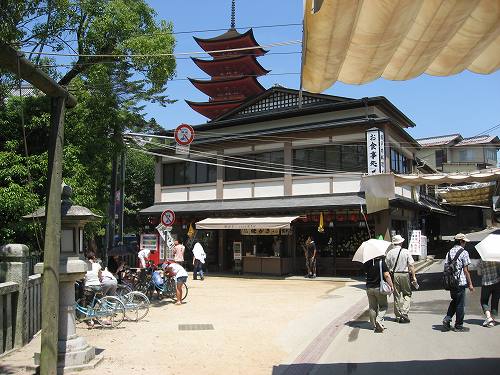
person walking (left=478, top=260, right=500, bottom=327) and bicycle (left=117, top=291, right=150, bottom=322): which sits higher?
person walking (left=478, top=260, right=500, bottom=327)

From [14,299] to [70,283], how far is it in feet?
5.96

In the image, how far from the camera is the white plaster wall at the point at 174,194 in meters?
27.3

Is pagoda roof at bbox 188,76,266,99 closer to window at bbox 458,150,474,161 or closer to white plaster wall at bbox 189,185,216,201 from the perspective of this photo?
white plaster wall at bbox 189,185,216,201

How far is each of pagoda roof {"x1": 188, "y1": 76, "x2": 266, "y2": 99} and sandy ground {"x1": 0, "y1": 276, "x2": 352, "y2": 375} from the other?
2839 centimetres

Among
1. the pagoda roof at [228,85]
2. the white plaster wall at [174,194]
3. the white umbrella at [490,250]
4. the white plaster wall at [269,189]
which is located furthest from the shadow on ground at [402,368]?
the pagoda roof at [228,85]

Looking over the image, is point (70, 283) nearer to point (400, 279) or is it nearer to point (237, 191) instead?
point (400, 279)

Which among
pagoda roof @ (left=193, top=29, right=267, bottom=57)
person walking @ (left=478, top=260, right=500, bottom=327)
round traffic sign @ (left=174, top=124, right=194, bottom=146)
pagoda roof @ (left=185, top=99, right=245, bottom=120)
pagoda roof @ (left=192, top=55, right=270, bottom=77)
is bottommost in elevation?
person walking @ (left=478, top=260, right=500, bottom=327)

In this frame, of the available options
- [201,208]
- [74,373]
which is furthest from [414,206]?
[74,373]

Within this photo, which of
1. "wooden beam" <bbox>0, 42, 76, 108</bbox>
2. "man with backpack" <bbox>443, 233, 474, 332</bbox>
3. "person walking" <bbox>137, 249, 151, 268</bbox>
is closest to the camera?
"wooden beam" <bbox>0, 42, 76, 108</bbox>

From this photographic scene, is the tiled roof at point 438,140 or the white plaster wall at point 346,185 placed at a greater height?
the tiled roof at point 438,140

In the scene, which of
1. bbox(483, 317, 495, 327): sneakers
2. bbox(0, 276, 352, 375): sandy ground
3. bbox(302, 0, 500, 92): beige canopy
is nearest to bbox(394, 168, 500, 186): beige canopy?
bbox(0, 276, 352, 375): sandy ground

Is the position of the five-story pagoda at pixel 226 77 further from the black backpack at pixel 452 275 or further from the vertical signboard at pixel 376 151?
the black backpack at pixel 452 275

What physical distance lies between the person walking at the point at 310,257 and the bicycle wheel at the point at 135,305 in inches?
450

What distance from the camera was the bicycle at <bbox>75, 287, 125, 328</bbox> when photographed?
1025 centimetres
